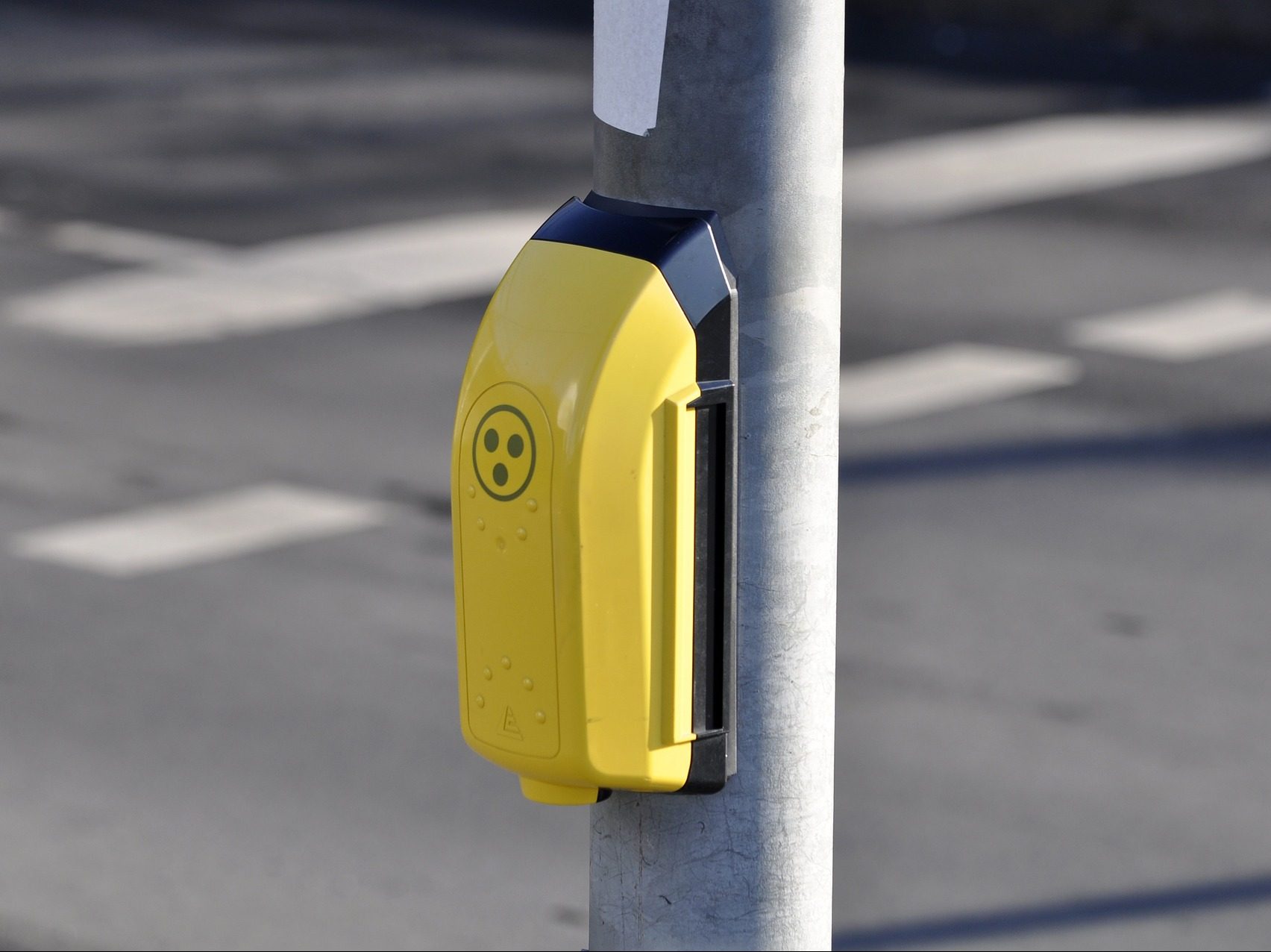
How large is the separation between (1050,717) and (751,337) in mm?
4320

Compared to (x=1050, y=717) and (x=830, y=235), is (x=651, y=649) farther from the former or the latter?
(x=1050, y=717)

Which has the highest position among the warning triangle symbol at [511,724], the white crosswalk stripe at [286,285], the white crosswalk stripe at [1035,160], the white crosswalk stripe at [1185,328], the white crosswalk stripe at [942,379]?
the white crosswalk stripe at [1035,160]

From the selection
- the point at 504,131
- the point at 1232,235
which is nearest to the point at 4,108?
the point at 504,131

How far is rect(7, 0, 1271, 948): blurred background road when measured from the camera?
5.56 meters

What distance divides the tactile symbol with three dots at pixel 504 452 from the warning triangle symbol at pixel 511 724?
23 cm

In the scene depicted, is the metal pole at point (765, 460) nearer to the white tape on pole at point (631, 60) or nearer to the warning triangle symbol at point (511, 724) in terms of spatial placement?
the white tape on pole at point (631, 60)

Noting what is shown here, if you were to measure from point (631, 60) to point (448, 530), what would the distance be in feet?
18.9

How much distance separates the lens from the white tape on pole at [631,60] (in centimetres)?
226

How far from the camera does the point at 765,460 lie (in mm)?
2301

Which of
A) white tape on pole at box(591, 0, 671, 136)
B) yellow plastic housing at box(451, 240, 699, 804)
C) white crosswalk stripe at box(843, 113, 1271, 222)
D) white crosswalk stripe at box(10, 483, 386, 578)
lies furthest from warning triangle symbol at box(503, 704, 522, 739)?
white crosswalk stripe at box(843, 113, 1271, 222)

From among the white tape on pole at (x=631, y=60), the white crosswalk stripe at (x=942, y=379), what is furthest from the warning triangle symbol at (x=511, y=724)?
the white crosswalk stripe at (x=942, y=379)

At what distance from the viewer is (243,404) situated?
9.47 m

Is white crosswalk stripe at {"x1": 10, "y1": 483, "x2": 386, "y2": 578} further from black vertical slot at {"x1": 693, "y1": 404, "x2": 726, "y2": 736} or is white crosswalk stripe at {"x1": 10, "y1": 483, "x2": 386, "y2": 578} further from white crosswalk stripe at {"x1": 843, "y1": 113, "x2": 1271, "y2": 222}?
black vertical slot at {"x1": 693, "y1": 404, "x2": 726, "y2": 736}

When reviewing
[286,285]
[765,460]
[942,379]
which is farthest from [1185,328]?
[765,460]
